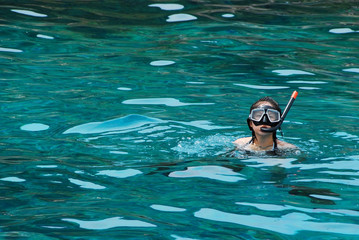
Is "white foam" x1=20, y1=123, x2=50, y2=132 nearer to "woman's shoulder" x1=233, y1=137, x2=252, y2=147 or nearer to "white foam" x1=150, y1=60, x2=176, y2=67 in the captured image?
"woman's shoulder" x1=233, y1=137, x2=252, y2=147

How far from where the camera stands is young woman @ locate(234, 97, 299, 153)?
6.38m

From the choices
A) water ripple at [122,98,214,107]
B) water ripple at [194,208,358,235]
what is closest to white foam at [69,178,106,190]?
water ripple at [194,208,358,235]

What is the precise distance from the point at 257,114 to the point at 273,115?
0.15 metres

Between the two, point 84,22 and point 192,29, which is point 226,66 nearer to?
point 192,29

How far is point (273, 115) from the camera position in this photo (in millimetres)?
6375

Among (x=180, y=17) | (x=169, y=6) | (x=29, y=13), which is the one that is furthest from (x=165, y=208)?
(x=169, y=6)

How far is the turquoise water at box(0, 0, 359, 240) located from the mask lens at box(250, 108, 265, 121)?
39 cm

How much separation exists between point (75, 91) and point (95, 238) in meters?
4.81

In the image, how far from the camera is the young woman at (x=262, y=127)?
638 cm

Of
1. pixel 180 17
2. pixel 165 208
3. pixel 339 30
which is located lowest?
pixel 165 208

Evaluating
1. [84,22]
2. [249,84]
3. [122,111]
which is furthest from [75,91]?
[84,22]

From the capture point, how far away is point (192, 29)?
11.7 meters

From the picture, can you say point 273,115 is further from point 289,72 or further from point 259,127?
point 289,72

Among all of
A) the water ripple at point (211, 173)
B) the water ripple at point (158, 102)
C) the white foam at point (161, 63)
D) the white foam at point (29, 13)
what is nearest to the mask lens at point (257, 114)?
the water ripple at point (211, 173)
